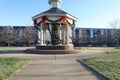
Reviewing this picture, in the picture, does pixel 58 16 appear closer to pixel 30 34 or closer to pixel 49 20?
pixel 49 20

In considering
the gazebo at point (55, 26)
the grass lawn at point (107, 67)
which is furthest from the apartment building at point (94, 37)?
the grass lawn at point (107, 67)

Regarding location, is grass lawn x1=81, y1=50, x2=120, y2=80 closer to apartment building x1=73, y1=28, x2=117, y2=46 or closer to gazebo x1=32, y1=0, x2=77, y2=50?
gazebo x1=32, y1=0, x2=77, y2=50

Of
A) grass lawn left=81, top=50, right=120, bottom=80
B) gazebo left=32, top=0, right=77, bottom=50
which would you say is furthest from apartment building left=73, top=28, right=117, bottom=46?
grass lawn left=81, top=50, right=120, bottom=80

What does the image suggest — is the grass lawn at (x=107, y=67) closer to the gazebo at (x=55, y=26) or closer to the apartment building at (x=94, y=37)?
the gazebo at (x=55, y=26)

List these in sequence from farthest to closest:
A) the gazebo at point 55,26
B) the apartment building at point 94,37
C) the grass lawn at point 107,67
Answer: the apartment building at point 94,37 → the gazebo at point 55,26 → the grass lawn at point 107,67

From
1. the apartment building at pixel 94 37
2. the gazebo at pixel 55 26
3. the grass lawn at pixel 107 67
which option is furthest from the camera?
the apartment building at pixel 94 37

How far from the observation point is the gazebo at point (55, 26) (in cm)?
2781

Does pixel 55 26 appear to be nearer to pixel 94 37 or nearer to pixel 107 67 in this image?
pixel 107 67

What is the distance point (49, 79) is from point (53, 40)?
2001 cm

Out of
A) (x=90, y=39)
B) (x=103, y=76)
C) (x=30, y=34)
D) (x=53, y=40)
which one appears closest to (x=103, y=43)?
(x=90, y=39)

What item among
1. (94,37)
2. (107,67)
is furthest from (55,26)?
(94,37)

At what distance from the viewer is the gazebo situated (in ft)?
91.2

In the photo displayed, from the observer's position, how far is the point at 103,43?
102 metres

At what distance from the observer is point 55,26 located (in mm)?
29844
